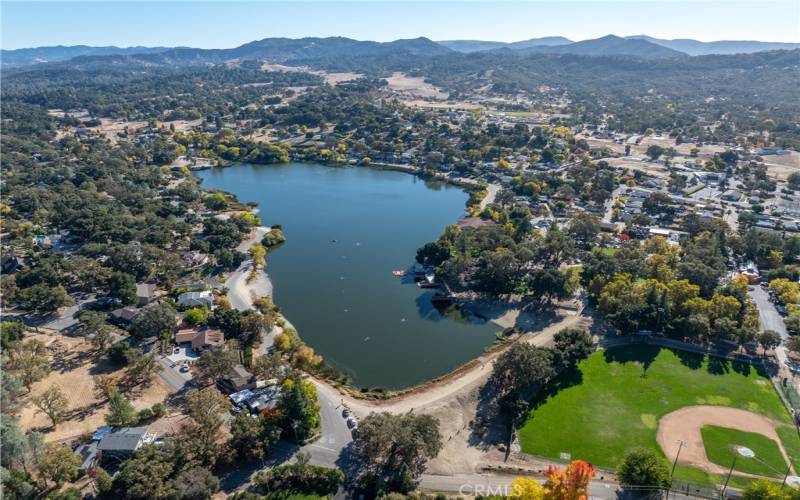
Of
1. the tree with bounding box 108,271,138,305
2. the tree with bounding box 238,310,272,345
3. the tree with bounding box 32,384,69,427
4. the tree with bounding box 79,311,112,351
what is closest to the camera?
the tree with bounding box 32,384,69,427

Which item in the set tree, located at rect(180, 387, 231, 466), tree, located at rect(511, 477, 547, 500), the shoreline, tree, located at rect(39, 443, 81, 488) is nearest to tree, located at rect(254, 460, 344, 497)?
tree, located at rect(180, 387, 231, 466)

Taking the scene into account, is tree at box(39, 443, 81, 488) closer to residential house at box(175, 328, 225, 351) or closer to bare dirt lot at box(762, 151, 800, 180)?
residential house at box(175, 328, 225, 351)

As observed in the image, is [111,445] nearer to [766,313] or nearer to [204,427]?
[204,427]

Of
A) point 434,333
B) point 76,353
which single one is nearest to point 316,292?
point 434,333

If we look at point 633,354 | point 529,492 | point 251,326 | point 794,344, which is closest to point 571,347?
point 633,354

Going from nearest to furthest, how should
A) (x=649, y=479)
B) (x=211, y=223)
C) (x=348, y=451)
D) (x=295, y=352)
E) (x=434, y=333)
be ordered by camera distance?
(x=649, y=479), (x=348, y=451), (x=295, y=352), (x=434, y=333), (x=211, y=223)

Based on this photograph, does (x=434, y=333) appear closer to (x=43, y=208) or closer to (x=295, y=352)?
(x=295, y=352)

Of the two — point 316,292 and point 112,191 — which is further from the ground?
point 112,191
